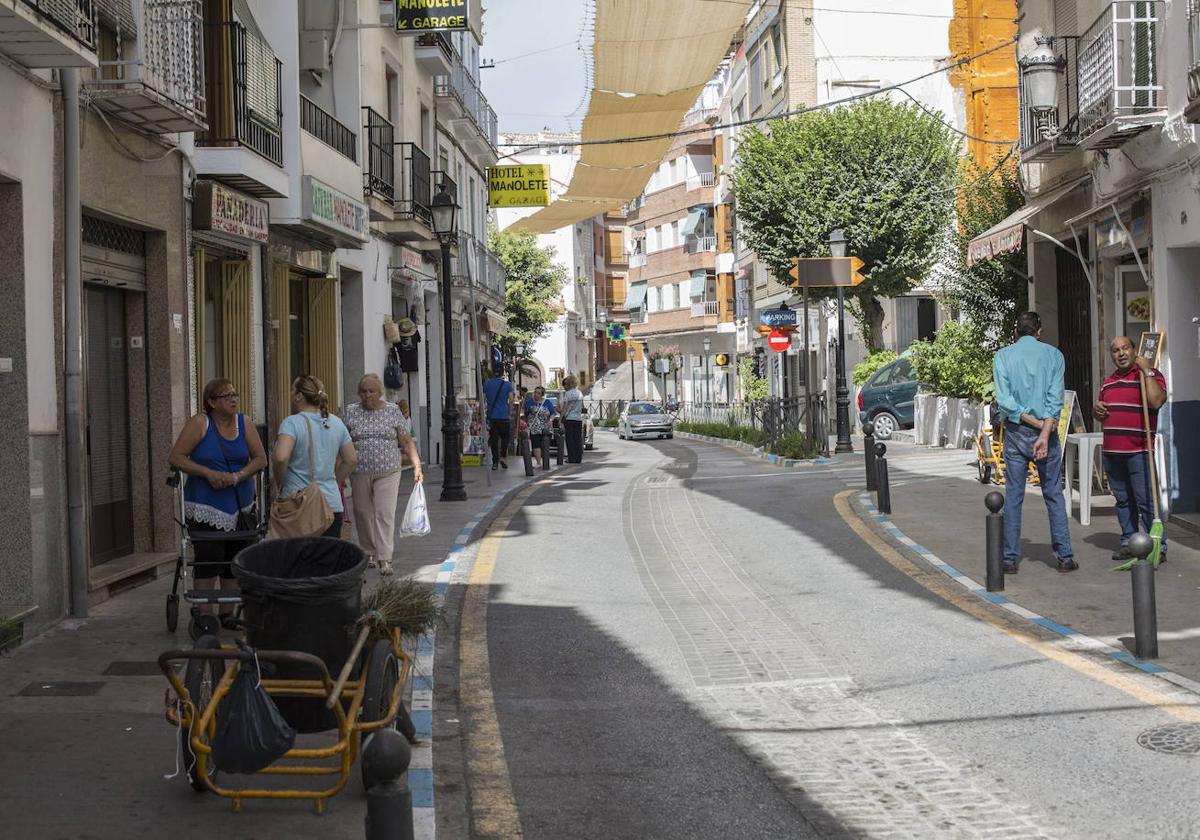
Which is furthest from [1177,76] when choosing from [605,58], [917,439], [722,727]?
[917,439]

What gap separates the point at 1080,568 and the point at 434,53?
19962mm

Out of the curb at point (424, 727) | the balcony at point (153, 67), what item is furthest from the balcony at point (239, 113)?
the curb at point (424, 727)

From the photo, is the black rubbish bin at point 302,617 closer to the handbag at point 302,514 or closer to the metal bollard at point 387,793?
the metal bollard at point 387,793

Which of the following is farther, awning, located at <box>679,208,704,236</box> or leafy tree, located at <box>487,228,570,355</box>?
awning, located at <box>679,208,704,236</box>

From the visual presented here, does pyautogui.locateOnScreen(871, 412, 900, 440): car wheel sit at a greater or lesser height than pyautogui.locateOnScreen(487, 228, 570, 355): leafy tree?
lesser

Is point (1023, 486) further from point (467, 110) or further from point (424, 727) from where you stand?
point (467, 110)

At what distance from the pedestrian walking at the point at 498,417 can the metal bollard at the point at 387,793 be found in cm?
2394

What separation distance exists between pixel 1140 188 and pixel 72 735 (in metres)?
12.4

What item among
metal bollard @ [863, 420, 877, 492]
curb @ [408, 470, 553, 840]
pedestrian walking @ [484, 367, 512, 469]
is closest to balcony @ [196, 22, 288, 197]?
curb @ [408, 470, 553, 840]

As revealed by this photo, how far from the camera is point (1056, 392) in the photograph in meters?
11.7

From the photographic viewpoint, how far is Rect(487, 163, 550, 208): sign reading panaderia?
34688 mm

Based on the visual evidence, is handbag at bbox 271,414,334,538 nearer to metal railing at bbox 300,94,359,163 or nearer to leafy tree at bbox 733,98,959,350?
metal railing at bbox 300,94,359,163

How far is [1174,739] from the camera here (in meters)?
6.67

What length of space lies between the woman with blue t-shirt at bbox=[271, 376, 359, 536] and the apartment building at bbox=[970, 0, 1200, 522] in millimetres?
7638
